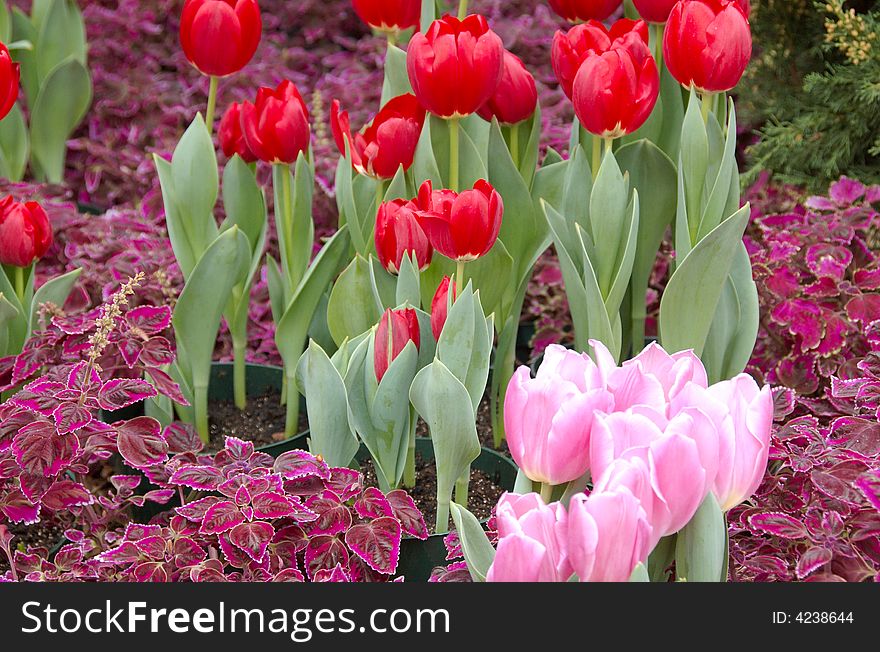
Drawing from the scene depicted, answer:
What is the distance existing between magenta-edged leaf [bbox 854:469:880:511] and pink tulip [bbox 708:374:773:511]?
0.20 m

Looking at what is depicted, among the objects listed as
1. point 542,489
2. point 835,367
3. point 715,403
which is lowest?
point 835,367

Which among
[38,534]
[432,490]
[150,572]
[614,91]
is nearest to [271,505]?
[150,572]

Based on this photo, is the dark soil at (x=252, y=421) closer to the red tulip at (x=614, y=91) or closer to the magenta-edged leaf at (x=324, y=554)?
the magenta-edged leaf at (x=324, y=554)

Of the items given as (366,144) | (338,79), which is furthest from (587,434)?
(338,79)

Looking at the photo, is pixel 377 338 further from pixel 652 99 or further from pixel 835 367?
Answer: pixel 835 367

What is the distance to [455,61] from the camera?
1.26 meters

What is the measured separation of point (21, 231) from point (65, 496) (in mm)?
387

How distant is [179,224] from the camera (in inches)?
61.8

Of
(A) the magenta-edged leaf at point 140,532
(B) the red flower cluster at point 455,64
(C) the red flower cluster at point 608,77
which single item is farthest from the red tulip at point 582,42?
(A) the magenta-edged leaf at point 140,532

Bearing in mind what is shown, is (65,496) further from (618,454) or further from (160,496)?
(618,454)

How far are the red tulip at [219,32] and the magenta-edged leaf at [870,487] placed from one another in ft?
3.01
